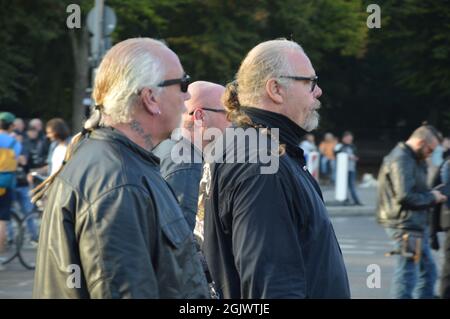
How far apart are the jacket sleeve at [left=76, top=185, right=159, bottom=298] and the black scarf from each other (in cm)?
104

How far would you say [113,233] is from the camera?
250 cm

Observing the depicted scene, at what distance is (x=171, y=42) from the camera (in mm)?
30422

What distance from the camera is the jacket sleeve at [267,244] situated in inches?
125

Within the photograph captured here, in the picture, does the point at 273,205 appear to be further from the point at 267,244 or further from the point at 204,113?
the point at 204,113

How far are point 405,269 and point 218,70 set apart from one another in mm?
22767

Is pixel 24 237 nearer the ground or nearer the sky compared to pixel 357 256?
nearer the sky

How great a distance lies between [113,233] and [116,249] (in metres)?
0.04

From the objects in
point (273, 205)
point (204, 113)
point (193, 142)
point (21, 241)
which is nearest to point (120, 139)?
point (273, 205)

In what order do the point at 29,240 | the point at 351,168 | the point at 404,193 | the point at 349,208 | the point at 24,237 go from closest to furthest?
the point at 404,193
the point at 24,237
the point at 29,240
the point at 349,208
the point at 351,168

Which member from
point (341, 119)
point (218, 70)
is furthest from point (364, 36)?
point (341, 119)

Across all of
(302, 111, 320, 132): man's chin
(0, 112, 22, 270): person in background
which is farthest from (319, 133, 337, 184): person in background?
(302, 111, 320, 132): man's chin

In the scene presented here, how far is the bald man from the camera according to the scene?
452 centimetres

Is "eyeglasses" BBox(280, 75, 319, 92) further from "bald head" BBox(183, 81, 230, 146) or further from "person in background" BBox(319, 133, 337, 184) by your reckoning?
Answer: "person in background" BBox(319, 133, 337, 184)

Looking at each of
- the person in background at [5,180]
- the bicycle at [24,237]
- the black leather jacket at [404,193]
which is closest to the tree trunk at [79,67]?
the bicycle at [24,237]
